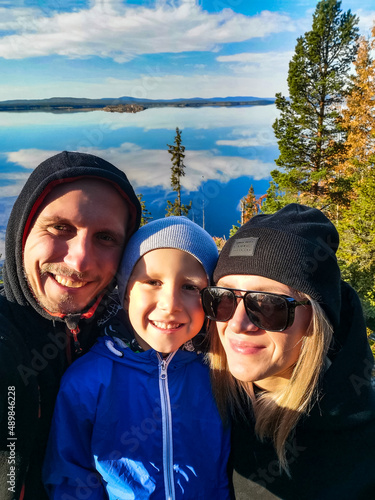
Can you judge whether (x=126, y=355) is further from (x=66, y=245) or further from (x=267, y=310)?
(x=267, y=310)

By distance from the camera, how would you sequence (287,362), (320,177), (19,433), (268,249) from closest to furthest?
(19,433) → (268,249) → (287,362) → (320,177)

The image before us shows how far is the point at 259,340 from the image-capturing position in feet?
7.07

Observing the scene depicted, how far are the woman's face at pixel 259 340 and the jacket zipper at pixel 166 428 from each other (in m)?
0.46

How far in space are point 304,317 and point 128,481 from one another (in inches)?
58.5

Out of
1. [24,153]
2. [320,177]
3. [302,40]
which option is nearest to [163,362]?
[320,177]

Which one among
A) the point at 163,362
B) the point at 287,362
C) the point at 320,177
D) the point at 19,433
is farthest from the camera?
the point at 320,177

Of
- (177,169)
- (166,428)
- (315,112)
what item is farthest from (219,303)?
(177,169)

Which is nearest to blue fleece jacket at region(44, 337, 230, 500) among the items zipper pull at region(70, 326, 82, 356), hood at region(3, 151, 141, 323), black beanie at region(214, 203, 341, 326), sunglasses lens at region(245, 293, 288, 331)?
zipper pull at region(70, 326, 82, 356)

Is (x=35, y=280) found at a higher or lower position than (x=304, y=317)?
higher

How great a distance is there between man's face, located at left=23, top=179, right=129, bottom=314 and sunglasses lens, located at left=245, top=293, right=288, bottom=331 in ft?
3.39

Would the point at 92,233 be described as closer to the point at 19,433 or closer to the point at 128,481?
the point at 19,433

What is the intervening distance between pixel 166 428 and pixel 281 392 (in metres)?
0.79

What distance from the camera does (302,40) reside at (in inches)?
829

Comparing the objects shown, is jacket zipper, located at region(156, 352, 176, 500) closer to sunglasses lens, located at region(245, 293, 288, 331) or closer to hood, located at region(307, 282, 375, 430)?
sunglasses lens, located at region(245, 293, 288, 331)
